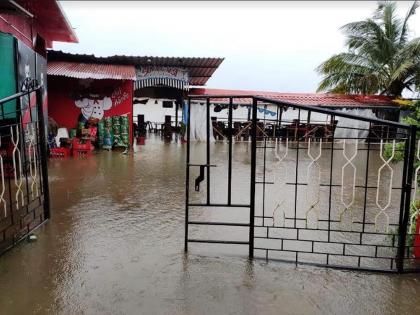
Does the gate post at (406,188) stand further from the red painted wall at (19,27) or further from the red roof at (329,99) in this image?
the red roof at (329,99)

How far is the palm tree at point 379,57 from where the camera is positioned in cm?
1691

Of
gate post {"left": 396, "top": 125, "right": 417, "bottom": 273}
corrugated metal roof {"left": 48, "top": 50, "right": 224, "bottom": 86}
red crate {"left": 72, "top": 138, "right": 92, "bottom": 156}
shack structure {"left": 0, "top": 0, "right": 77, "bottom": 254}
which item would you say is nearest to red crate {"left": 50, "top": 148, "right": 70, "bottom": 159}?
red crate {"left": 72, "top": 138, "right": 92, "bottom": 156}

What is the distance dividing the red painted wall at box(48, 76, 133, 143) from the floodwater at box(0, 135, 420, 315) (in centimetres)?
914

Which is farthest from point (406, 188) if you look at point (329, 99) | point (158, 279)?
point (329, 99)

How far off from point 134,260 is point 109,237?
2.57ft

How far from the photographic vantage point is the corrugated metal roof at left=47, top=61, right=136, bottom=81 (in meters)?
12.4

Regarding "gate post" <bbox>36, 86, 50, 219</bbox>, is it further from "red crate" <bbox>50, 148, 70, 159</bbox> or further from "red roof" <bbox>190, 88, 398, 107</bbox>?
"red roof" <bbox>190, 88, 398, 107</bbox>

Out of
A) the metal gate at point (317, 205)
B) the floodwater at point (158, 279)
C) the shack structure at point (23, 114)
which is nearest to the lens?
the floodwater at point (158, 279)

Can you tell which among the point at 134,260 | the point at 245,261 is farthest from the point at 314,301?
the point at 134,260

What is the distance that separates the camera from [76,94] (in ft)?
45.0

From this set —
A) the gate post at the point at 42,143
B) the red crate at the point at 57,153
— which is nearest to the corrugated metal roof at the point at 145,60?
the red crate at the point at 57,153

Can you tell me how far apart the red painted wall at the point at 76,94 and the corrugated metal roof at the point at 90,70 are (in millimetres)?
501

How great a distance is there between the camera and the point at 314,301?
10.1 ft

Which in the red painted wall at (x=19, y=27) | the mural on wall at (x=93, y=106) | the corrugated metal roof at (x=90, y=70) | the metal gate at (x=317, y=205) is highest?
the red painted wall at (x=19, y=27)
